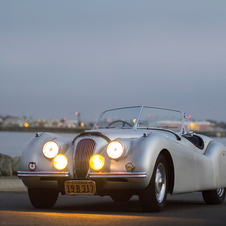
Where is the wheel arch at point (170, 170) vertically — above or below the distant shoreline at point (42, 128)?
above

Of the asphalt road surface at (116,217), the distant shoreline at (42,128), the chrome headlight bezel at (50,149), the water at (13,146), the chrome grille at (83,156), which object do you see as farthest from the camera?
the distant shoreline at (42,128)

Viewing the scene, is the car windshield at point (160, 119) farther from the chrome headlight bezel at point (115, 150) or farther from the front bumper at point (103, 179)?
the front bumper at point (103, 179)

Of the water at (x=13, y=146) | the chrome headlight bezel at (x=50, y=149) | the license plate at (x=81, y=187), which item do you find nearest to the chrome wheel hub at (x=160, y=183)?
the license plate at (x=81, y=187)

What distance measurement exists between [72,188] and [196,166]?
2347mm

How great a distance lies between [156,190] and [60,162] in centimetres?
140

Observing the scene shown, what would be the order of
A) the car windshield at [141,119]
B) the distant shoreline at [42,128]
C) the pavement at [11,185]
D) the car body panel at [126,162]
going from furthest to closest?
the distant shoreline at [42,128] < the pavement at [11,185] < the car windshield at [141,119] < the car body panel at [126,162]

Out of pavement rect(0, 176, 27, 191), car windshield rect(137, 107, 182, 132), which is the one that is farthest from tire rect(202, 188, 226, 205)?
pavement rect(0, 176, 27, 191)

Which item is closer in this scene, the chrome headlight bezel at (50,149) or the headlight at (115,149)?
the headlight at (115,149)

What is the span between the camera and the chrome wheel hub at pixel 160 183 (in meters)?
6.93

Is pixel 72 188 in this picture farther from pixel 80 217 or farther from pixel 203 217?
pixel 203 217

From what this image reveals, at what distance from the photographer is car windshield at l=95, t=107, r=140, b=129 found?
8430mm

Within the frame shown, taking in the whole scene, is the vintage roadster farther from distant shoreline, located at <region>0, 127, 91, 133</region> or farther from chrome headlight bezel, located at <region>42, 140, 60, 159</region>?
distant shoreline, located at <region>0, 127, 91, 133</region>

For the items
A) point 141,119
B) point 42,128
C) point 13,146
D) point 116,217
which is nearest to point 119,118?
point 141,119

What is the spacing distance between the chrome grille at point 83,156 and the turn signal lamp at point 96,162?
8cm
